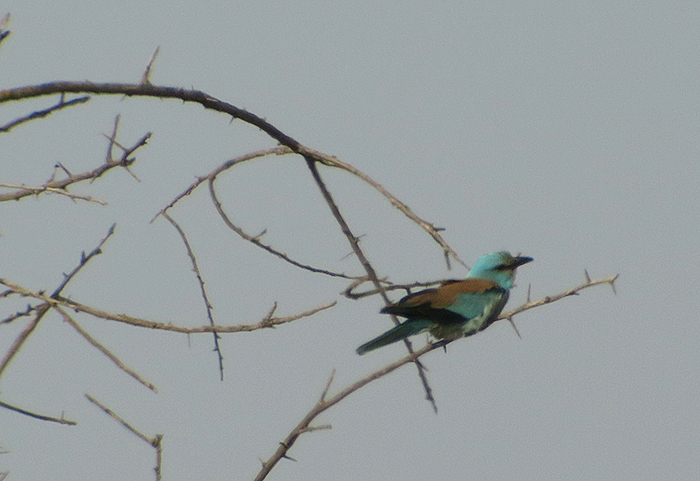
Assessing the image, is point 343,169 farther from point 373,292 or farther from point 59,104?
point 59,104

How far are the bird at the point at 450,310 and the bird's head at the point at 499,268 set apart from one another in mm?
133

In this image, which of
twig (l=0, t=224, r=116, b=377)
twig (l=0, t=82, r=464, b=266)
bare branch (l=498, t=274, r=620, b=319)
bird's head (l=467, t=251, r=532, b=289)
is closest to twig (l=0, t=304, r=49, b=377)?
twig (l=0, t=224, r=116, b=377)

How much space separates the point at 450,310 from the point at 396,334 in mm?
531

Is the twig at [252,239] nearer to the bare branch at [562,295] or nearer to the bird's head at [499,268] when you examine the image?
the bare branch at [562,295]

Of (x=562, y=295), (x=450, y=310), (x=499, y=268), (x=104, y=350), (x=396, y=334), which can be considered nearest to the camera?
(x=104, y=350)

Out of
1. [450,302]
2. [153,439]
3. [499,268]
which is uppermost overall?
[499,268]

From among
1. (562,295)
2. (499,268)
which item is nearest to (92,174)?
(562,295)

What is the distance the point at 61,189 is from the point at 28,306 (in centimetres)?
51

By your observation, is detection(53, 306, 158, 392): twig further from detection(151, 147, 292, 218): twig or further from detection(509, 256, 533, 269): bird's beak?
detection(509, 256, 533, 269): bird's beak

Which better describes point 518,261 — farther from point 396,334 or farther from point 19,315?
point 19,315

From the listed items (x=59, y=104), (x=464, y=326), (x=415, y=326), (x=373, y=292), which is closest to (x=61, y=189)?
(x=59, y=104)

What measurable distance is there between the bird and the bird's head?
0.13m

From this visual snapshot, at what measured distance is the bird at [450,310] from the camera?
5.75 m

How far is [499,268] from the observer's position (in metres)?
7.17
